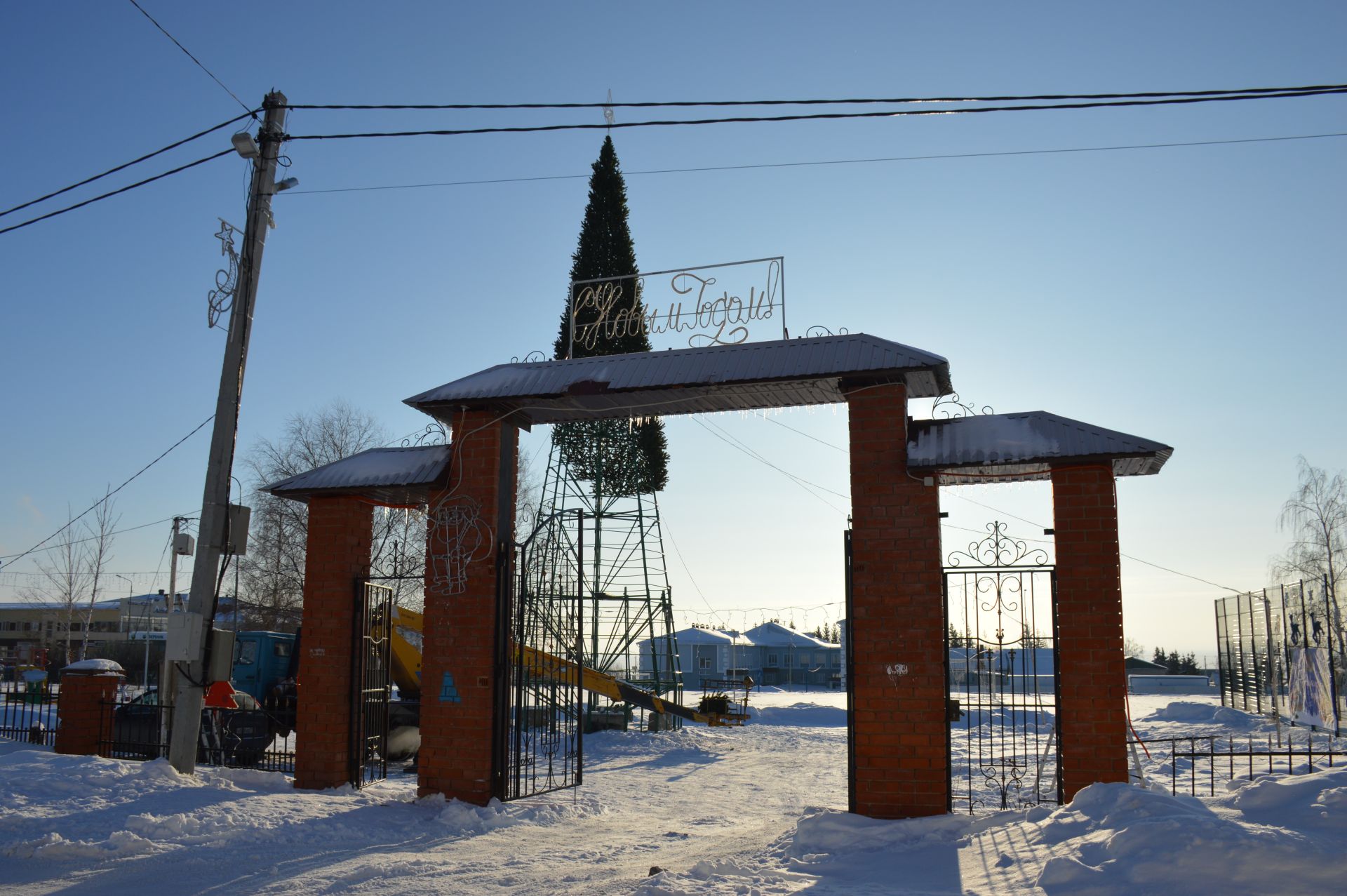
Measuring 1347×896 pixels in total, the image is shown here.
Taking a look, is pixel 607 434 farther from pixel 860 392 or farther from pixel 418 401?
pixel 860 392

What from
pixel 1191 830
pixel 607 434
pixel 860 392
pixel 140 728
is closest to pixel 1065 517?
pixel 860 392

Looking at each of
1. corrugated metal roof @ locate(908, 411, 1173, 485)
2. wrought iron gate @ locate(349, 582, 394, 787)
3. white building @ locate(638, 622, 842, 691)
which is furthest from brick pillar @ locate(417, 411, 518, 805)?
white building @ locate(638, 622, 842, 691)

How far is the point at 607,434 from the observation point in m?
25.7

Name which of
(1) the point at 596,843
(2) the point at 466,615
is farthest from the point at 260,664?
(1) the point at 596,843

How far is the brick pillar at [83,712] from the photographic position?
1413 centimetres

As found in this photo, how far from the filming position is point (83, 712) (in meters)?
14.2

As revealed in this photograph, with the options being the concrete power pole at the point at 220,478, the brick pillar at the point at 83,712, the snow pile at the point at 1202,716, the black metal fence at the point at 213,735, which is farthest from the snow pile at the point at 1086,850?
the snow pile at the point at 1202,716

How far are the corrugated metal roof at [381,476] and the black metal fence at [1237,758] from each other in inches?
319

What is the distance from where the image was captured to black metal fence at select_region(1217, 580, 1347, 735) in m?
18.6

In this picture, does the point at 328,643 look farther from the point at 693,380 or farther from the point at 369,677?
the point at 693,380

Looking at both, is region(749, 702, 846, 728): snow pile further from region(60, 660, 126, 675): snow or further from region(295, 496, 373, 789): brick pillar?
region(295, 496, 373, 789): brick pillar

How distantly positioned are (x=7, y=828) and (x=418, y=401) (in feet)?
18.7

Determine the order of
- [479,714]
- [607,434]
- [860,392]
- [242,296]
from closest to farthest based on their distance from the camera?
[860,392] → [479,714] → [242,296] → [607,434]

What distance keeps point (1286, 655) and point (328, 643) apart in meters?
20.5
